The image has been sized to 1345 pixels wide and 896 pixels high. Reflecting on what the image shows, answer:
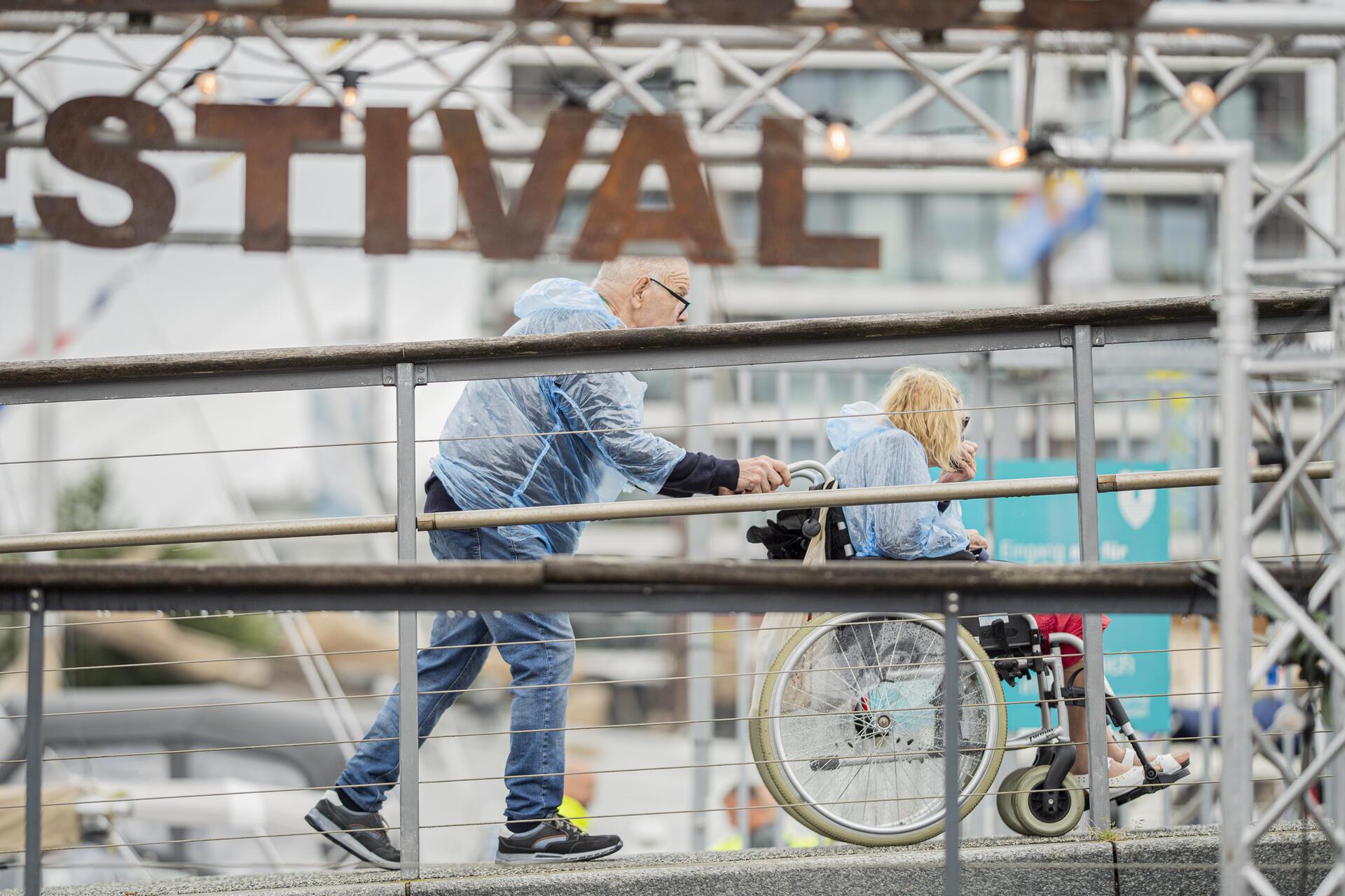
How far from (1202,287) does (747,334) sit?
1704 inches

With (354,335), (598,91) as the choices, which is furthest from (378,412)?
(598,91)

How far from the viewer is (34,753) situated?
246cm

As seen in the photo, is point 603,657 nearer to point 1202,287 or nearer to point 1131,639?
point 1202,287

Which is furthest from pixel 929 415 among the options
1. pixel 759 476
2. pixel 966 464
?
pixel 759 476

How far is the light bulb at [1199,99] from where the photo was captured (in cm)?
627

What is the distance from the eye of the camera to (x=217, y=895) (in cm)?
319

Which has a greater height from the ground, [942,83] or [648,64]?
[648,64]

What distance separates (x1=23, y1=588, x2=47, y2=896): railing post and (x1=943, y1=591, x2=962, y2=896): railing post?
1526mm

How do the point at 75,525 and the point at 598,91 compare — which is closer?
the point at 598,91

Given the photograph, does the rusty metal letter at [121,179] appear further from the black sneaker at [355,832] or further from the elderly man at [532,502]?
the black sneaker at [355,832]

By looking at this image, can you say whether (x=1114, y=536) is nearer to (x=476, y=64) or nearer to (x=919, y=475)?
(x=919, y=475)

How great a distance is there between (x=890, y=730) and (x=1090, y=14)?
3730 mm

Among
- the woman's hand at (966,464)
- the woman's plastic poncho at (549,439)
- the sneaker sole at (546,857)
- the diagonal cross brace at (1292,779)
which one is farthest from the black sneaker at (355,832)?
the diagonal cross brace at (1292,779)

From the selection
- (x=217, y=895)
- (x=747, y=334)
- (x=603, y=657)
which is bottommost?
(x=603, y=657)
